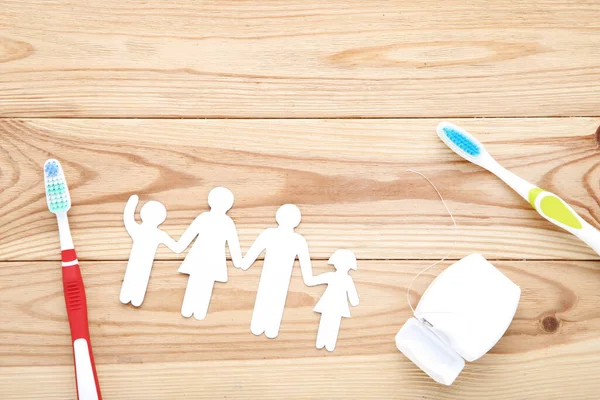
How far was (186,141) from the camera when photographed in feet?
2.24

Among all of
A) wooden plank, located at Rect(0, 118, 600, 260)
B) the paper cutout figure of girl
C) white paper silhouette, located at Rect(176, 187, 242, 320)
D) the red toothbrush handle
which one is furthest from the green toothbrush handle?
the red toothbrush handle

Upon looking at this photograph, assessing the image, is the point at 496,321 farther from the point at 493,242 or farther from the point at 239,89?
the point at 239,89

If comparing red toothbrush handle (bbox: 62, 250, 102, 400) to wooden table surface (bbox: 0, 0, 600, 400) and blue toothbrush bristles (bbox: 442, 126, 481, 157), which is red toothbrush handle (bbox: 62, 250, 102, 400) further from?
blue toothbrush bristles (bbox: 442, 126, 481, 157)

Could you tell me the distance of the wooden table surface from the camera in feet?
2.18

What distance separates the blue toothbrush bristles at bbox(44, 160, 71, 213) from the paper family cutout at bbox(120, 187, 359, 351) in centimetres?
7

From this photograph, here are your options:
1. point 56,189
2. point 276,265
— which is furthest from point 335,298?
point 56,189

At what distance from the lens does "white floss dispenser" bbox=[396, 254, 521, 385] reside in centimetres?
62

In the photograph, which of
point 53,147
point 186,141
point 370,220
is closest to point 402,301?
point 370,220

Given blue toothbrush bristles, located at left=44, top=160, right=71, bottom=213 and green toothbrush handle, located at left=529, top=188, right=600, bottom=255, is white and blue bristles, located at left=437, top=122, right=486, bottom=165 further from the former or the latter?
blue toothbrush bristles, located at left=44, top=160, right=71, bottom=213

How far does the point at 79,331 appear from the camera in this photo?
643 mm

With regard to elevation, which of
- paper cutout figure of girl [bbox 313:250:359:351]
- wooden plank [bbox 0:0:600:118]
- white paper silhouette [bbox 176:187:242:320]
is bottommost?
paper cutout figure of girl [bbox 313:250:359:351]

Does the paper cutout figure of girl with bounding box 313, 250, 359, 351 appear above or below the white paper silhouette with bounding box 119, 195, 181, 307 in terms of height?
below

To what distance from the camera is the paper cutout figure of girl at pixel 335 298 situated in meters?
0.66

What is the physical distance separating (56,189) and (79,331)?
16cm
